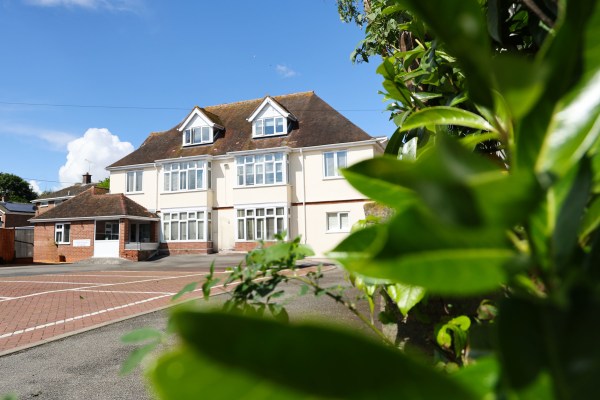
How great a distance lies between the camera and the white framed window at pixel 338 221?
22984mm

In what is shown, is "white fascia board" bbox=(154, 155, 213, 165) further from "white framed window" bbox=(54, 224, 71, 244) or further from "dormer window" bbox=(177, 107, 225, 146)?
"white framed window" bbox=(54, 224, 71, 244)

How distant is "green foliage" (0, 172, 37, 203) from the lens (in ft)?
209

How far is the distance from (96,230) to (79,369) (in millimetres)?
23803

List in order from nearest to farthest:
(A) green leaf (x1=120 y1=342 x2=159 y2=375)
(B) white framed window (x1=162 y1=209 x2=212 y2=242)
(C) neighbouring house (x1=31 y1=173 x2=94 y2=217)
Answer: (A) green leaf (x1=120 y1=342 x2=159 y2=375) → (B) white framed window (x1=162 y1=209 x2=212 y2=242) → (C) neighbouring house (x1=31 y1=173 x2=94 y2=217)

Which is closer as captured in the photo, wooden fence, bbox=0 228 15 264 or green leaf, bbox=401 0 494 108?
A: green leaf, bbox=401 0 494 108

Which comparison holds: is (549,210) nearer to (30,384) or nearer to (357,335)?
(357,335)

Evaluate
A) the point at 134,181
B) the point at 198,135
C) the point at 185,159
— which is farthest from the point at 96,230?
the point at 198,135

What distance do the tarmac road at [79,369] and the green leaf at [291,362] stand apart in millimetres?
3066

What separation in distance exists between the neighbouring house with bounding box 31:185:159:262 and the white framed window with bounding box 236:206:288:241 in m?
6.14

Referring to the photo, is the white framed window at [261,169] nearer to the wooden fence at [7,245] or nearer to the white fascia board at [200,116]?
the white fascia board at [200,116]

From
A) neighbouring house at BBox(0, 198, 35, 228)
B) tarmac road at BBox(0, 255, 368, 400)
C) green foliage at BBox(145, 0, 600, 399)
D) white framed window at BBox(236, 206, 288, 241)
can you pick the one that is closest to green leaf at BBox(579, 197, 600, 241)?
green foliage at BBox(145, 0, 600, 399)

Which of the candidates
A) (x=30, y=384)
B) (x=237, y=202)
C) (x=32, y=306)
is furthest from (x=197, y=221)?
(x=30, y=384)

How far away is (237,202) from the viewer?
2495cm

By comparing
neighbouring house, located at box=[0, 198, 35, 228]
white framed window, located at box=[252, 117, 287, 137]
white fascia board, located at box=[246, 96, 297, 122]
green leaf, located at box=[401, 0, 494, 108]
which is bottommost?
green leaf, located at box=[401, 0, 494, 108]
